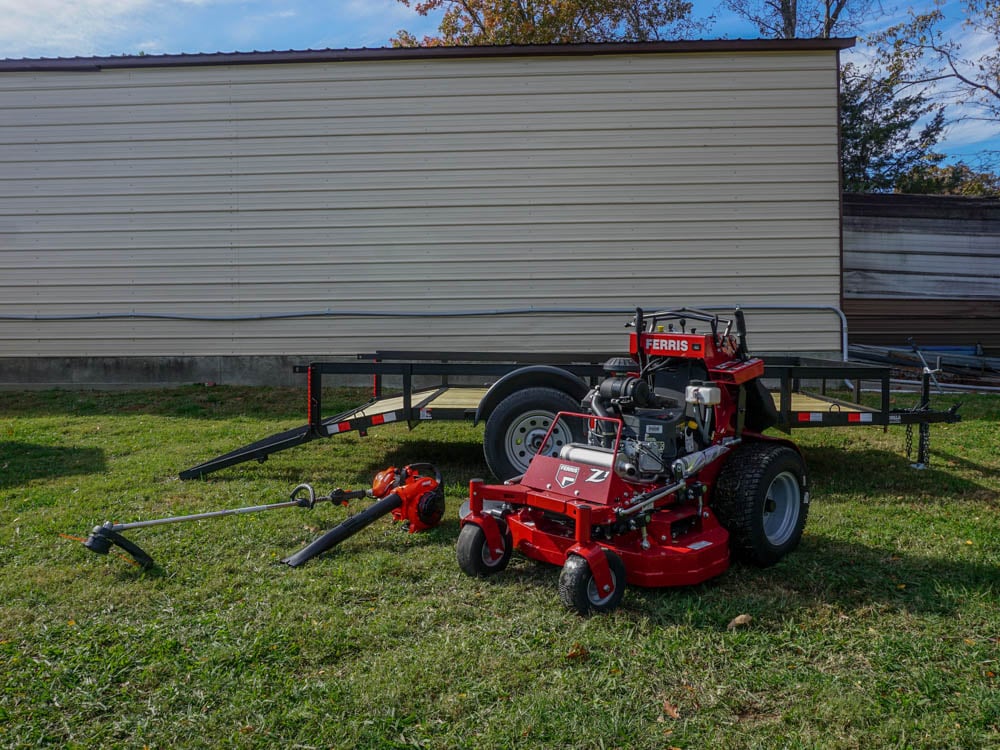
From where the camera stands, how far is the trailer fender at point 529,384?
650cm

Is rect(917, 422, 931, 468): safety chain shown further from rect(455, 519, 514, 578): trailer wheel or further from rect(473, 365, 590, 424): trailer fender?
rect(455, 519, 514, 578): trailer wheel

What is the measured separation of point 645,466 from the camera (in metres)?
4.55

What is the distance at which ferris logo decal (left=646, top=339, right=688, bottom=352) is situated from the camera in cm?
520

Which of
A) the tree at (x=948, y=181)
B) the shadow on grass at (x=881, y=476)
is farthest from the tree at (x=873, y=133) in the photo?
the shadow on grass at (x=881, y=476)

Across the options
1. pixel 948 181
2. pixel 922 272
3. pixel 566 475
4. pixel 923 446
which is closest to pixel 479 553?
pixel 566 475

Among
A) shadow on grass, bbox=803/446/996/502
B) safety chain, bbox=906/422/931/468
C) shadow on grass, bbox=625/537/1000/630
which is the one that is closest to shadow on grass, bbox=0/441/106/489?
shadow on grass, bbox=625/537/1000/630

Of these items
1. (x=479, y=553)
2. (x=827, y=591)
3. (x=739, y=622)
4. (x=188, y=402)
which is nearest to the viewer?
(x=739, y=622)

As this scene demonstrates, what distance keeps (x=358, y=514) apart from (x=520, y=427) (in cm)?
181

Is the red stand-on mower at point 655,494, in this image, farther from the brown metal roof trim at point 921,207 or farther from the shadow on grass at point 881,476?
the brown metal roof trim at point 921,207

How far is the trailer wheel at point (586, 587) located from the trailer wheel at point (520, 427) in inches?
92.0

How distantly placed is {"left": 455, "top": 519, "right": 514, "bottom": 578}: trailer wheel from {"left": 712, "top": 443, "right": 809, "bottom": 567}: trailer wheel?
1345mm

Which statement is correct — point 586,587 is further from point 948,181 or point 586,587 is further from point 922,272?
point 948,181

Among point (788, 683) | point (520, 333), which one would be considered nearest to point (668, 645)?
point (788, 683)

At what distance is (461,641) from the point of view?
3.71 meters
